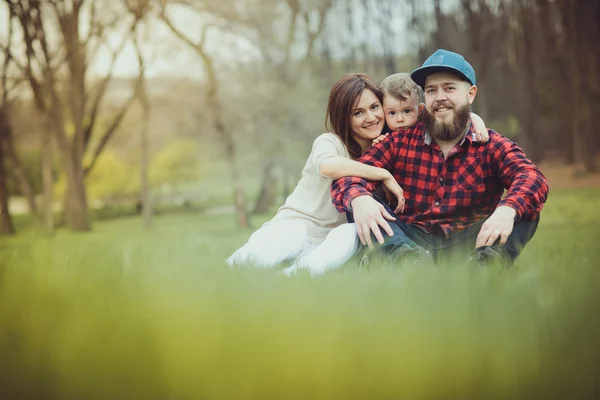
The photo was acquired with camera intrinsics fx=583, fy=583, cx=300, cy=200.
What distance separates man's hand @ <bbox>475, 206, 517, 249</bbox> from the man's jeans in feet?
0.09

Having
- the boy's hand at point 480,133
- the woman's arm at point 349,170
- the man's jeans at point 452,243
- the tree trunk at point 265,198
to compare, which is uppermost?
the boy's hand at point 480,133

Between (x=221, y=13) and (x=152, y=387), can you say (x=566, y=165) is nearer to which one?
(x=221, y=13)

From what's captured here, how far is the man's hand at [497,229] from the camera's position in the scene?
2246mm

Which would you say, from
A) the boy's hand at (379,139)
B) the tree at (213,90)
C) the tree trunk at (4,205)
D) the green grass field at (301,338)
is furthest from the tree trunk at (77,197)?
the green grass field at (301,338)

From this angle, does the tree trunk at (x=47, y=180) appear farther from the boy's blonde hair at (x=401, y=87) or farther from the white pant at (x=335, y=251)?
the white pant at (x=335, y=251)

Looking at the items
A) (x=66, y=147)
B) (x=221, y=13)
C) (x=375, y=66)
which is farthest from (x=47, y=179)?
(x=375, y=66)

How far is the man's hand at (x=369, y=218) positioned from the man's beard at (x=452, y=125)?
48cm

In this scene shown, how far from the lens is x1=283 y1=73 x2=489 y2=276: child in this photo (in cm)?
249

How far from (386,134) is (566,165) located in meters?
15.5

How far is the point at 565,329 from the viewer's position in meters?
1.32

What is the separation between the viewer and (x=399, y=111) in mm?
2971

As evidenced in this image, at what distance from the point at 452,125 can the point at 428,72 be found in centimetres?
27

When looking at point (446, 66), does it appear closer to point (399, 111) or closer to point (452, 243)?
point (399, 111)

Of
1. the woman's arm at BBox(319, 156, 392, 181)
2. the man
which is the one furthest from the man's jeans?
the woman's arm at BBox(319, 156, 392, 181)
